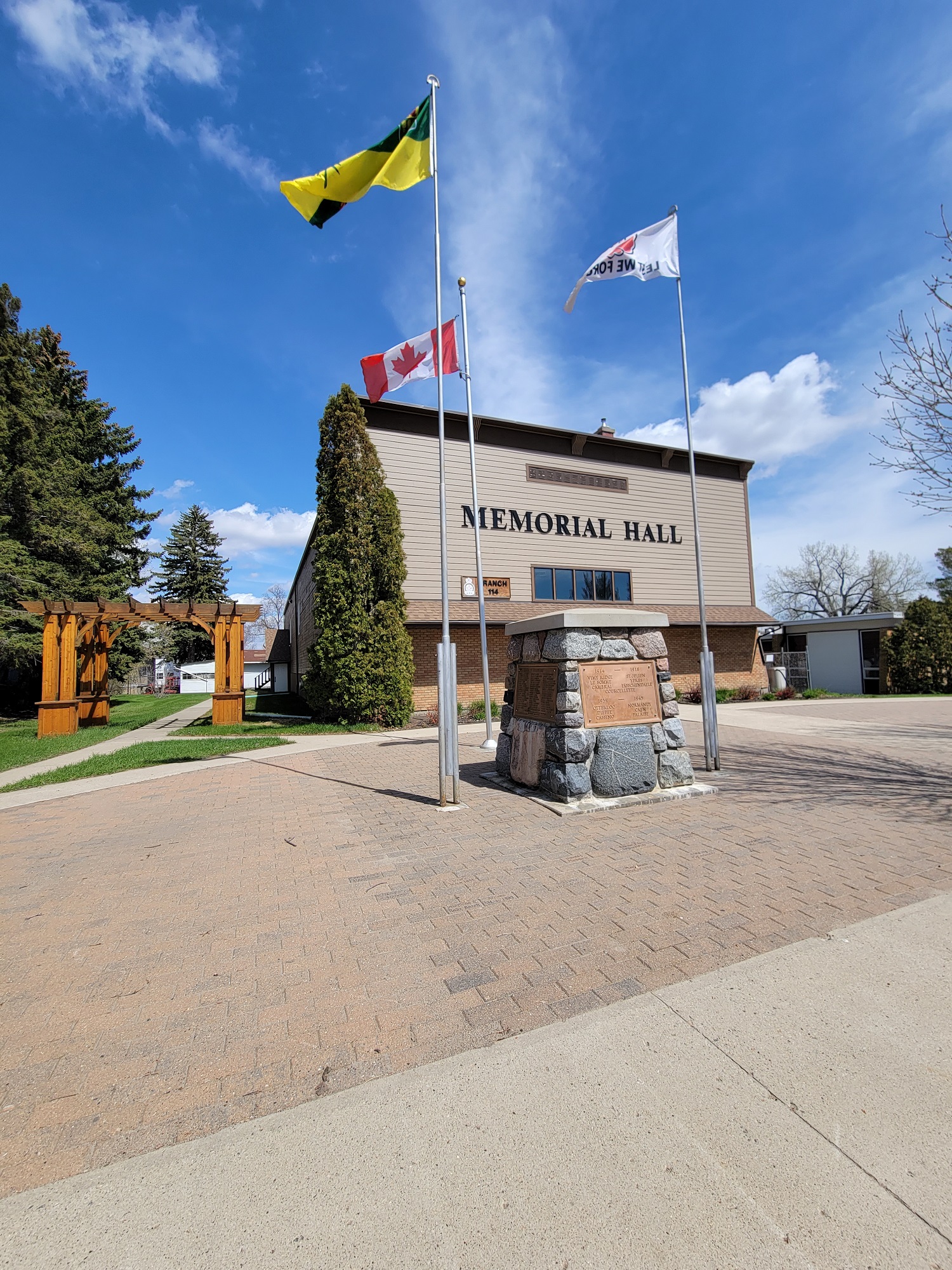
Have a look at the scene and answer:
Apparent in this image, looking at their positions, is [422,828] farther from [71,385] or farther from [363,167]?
[71,385]

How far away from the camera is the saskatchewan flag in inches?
258

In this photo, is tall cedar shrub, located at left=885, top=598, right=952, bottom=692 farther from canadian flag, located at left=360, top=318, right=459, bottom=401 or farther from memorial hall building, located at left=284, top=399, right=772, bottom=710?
canadian flag, located at left=360, top=318, right=459, bottom=401

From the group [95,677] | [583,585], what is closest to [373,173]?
[583,585]

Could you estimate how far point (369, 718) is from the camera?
47.4 feet

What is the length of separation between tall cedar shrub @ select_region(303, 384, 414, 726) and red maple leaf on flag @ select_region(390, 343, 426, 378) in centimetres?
518

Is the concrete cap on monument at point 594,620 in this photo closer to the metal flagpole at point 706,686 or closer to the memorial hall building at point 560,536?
the metal flagpole at point 706,686

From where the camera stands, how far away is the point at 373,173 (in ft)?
21.9

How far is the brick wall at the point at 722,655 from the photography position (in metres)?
20.0

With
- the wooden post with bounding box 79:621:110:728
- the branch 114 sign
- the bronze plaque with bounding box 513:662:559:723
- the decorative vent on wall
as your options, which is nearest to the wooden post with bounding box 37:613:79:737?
the wooden post with bounding box 79:621:110:728

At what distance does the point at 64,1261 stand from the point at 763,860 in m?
4.31

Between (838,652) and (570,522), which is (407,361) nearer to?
(570,522)

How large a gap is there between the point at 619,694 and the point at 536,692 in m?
0.94

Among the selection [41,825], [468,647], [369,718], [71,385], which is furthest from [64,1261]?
[71,385]

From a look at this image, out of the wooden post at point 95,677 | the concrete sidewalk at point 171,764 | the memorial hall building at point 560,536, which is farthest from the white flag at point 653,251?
the wooden post at point 95,677
